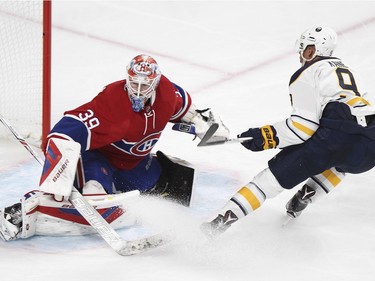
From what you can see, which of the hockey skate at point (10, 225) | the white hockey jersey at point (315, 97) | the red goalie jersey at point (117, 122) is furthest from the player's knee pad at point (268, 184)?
the hockey skate at point (10, 225)

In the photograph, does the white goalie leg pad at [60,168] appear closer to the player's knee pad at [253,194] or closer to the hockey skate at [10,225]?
the hockey skate at [10,225]

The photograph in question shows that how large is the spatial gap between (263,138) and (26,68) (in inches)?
70.5

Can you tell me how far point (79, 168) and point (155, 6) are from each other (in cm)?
275

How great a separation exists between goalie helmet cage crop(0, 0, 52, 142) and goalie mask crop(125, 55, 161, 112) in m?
0.76

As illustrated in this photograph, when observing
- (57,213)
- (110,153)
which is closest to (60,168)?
(57,213)

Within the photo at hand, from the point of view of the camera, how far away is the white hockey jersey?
2.75 m

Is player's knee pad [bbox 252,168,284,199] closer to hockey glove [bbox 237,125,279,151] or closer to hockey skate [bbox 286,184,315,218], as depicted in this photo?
hockey glove [bbox 237,125,279,151]

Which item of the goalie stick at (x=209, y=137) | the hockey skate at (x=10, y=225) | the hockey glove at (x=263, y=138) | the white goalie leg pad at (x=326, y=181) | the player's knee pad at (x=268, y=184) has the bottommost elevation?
the hockey skate at (x=10, y=225)

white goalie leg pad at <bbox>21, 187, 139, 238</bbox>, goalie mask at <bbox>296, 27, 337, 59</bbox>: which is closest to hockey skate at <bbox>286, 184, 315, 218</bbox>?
goalie mask at <bbox>296, 27, 337, 59</bbox>

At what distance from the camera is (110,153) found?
10.4 feet

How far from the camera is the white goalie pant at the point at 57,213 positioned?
2812 mm

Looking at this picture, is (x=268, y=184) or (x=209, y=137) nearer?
(x=268, y=184)

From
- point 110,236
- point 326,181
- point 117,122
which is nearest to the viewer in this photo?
point 110,236

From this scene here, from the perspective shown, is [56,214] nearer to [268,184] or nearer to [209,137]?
[209,137]
